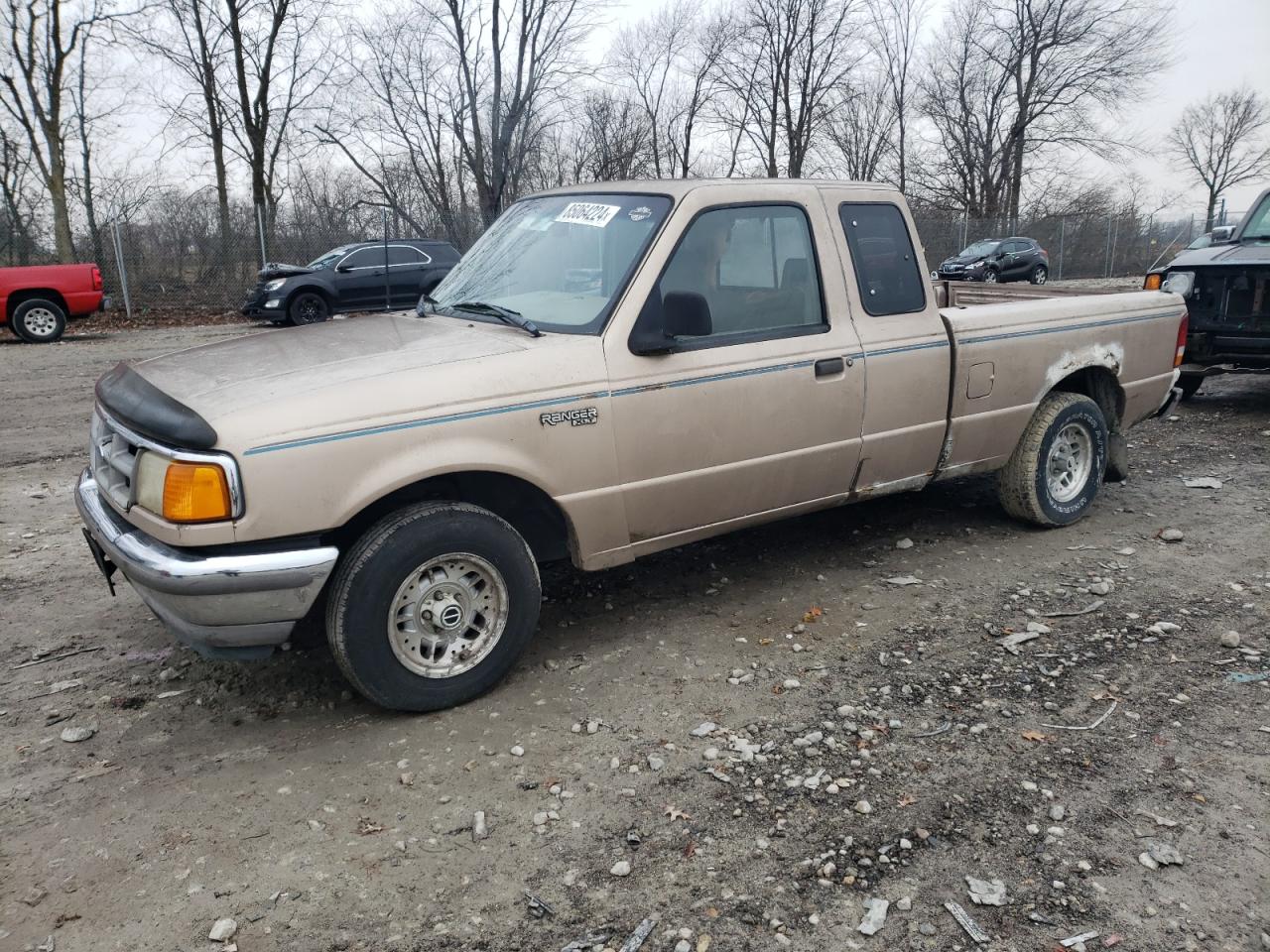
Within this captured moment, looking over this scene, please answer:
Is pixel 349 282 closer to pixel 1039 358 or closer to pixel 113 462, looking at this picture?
pixel 1039 358

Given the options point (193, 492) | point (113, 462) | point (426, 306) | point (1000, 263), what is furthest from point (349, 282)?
point (1000, 263)

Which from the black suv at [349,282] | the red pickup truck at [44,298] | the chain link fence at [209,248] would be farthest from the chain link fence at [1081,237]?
the red pickup truck at [44,298]

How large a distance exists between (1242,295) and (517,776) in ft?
27.2

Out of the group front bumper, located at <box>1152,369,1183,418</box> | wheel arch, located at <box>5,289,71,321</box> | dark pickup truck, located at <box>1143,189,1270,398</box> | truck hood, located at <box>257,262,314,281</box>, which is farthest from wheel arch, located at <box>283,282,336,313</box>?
front bumper, located at <box>1152,369,1183,418</box>

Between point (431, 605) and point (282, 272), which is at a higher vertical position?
point (282, 272)

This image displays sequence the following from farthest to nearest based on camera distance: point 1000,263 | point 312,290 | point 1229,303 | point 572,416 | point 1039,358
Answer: point 1000,263 < point 312,290 < point 1229,303 < point 1039,358 < point 572,416

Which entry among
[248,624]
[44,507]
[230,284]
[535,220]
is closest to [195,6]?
[230,284]

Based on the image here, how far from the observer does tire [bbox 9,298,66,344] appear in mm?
15570

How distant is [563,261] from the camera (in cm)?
412

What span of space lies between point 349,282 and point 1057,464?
14694 mm

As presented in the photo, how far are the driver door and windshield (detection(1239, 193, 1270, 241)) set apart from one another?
696 centimetres

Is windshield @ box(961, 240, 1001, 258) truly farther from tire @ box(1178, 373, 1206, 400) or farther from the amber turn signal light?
the amber turn signal light

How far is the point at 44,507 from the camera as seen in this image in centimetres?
610

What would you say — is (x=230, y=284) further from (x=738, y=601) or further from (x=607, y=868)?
(x=607, y=868)
